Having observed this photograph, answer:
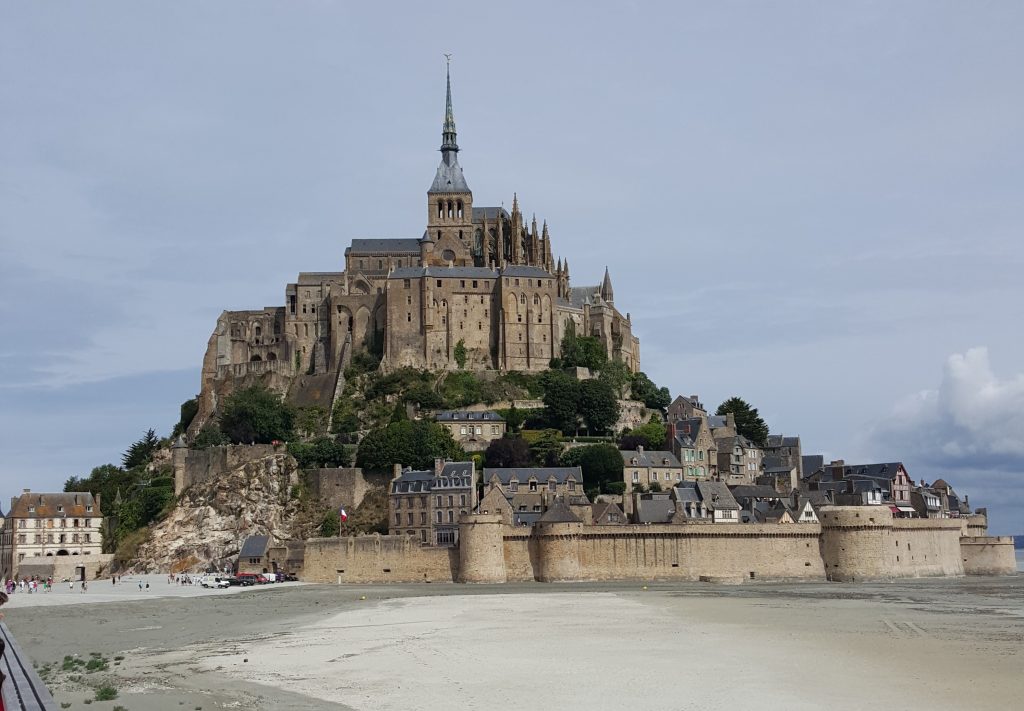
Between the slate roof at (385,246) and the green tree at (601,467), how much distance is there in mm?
32411

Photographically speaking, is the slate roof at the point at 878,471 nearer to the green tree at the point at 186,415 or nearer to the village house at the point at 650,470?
the village house at the point at 650,470

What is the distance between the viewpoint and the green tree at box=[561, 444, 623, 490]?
78312 millimetres

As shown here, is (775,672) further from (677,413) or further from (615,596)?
(677,413)

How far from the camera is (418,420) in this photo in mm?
85938

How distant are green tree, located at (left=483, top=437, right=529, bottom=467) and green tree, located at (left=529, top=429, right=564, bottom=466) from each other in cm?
105

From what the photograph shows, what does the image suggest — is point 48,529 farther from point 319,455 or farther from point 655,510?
point 655,510

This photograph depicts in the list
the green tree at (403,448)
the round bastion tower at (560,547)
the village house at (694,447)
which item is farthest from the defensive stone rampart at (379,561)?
the village house at (694,447)

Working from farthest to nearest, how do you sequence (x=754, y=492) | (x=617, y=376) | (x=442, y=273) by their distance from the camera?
1. (x=442, y=273)
2. (x=617, y=376)
3. (x=754, y=492)

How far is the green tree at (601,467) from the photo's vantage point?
78312 millimetres

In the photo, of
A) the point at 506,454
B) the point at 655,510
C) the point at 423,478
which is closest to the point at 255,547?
the point at 423,478

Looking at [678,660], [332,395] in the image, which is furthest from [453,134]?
[678,660]

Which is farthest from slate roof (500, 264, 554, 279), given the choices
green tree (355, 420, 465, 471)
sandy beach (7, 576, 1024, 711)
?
sandy beach (7, 576, 1024, 711)

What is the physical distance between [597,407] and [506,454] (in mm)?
10284

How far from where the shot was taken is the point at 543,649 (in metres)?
33.6
